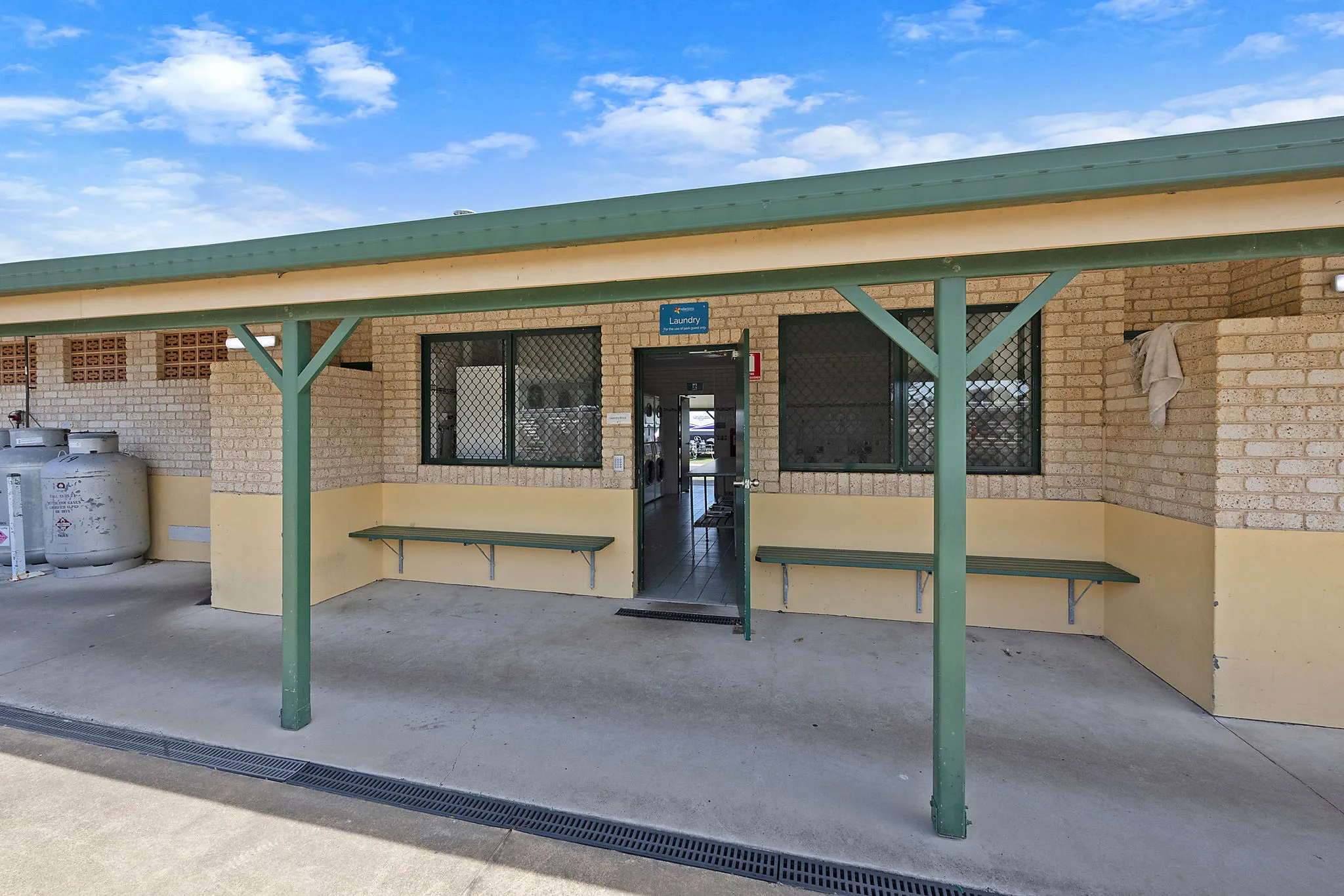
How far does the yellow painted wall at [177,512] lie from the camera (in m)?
6.76

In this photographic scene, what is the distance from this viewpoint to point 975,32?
669 cm

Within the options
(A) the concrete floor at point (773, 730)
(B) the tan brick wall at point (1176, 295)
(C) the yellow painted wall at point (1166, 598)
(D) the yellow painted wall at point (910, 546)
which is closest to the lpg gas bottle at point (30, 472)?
(A) the concrete floor at point (773, 730)

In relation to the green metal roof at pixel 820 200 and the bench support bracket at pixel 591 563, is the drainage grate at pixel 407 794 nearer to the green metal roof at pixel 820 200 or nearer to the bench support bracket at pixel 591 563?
the green metal roof at pixel 820 200

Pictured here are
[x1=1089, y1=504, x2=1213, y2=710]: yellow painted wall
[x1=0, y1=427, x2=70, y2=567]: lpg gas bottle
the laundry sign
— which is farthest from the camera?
[x1=0, y1=427, x2=70, y2=567]: lpg gas bottle

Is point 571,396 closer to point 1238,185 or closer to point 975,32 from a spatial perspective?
point 1238,185

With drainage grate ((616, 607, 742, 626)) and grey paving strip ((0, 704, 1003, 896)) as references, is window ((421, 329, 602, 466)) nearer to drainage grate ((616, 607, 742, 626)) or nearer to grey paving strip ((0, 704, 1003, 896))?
drainage grate ((616, 607, 742, 626))

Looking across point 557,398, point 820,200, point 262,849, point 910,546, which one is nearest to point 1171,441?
point 910,546

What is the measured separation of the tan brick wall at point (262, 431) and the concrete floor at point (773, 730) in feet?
3.93

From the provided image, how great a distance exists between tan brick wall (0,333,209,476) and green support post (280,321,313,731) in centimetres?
483

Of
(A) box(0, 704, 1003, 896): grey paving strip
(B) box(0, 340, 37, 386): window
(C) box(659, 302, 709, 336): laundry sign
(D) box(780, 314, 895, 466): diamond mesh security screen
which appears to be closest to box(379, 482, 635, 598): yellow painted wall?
(C) box(659, 302, 709, 336): laundry sign

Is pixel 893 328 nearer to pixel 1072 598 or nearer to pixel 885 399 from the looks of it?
pixel 885 399

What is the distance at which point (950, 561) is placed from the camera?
2.28 metres

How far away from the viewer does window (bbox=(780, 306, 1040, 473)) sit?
183 inches

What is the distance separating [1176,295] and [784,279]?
3.77m
